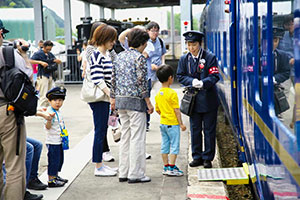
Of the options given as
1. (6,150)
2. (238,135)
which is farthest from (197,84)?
(6,150)

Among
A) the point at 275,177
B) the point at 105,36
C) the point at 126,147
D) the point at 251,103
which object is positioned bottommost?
the point at 126,147

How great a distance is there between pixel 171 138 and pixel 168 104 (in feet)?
1.31

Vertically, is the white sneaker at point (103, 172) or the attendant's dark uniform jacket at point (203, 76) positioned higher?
the attendant's dark uniform jacket at point (203, 76)

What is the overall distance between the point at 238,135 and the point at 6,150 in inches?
118

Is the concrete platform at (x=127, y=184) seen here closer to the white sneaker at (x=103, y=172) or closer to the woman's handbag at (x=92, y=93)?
the white sneaker at (x=103, y=172)

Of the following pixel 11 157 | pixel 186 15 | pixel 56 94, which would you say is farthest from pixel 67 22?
pixel 11 157

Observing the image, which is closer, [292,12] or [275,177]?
[292,12]

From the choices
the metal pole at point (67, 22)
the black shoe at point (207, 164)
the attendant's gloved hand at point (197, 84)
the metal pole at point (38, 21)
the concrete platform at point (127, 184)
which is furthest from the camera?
the metal pole at point (67, 22)

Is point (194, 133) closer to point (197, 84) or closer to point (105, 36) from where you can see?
point (197, 84)

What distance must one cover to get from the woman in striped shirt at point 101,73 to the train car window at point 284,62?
318 centimetres

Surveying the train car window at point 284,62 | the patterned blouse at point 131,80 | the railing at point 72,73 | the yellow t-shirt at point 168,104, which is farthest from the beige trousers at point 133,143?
the railing at point 72,73

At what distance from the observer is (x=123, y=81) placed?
553 centimetres

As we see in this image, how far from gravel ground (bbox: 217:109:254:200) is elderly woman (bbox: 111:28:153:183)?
1443mm

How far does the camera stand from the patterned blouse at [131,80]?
5488 mm
